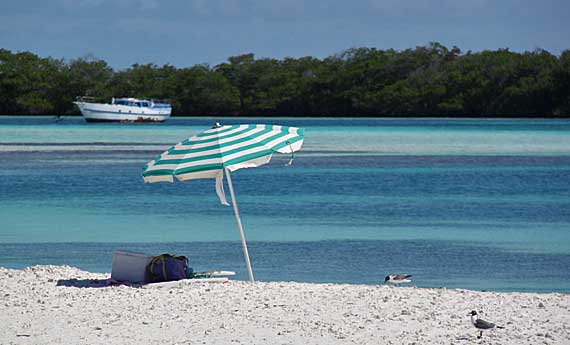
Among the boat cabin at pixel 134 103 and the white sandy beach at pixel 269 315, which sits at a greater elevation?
the white sandy beach at pixel 269 315

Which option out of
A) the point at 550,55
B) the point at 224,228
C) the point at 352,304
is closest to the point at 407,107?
the point at 550,55

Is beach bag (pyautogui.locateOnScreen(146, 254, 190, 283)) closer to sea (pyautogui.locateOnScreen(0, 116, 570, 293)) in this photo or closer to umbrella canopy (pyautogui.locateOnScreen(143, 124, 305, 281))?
umbrella canopy (pyautogui.locateOnScreen(143, 124, 305, 281))

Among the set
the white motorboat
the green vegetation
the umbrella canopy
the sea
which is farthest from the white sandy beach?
the green vegetation

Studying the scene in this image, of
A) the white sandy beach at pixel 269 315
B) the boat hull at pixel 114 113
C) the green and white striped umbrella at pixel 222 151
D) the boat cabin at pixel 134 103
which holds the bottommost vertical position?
the boat hull at pixel 114 113

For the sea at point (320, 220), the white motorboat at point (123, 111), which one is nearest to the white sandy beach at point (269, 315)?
the sea at point (320, 220)

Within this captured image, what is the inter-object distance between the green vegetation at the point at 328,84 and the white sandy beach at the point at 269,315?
341 ft

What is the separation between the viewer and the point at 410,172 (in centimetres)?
3356

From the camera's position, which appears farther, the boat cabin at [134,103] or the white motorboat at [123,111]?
the boat cabin at [134,103]

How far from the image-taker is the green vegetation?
114188 millimetres

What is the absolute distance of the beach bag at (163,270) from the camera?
10.3 m

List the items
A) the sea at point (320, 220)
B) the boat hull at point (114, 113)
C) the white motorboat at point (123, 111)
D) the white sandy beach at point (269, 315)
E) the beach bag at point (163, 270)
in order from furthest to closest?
the white motorboat at point (123, 111) → the boat hull at point (114, 113) → the sea at point (320, 220) → the beach bag at point (163, 270) → the white sandy beach at point (269, 315)

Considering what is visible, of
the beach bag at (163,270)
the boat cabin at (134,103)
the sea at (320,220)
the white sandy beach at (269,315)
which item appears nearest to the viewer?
the white sandy beach at (269,315)

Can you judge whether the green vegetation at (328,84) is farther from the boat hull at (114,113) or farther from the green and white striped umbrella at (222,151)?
the green and white striped umbrella at (222,151)

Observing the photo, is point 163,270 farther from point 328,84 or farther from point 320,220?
point 328,84
